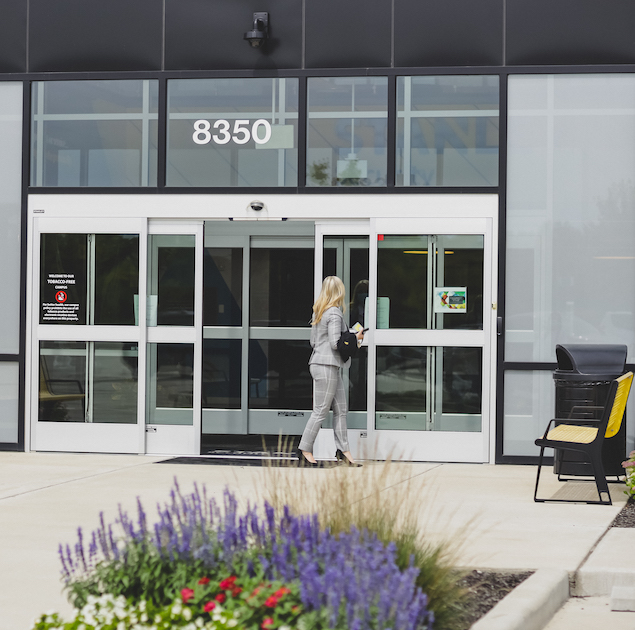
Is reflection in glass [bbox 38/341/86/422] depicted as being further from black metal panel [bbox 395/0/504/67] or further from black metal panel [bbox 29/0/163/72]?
black metal panel [bbox 395/0/504/67]

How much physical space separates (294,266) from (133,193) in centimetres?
286

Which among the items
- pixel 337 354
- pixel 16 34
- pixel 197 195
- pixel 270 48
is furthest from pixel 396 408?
pixel 16 34

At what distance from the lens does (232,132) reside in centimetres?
989

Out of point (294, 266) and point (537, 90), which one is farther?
point (294, 266)

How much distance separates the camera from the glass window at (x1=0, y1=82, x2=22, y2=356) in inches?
401

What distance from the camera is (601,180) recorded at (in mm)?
9492

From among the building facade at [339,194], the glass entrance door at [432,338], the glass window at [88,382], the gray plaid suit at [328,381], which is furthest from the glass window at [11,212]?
the glass entrance door at [432,338]

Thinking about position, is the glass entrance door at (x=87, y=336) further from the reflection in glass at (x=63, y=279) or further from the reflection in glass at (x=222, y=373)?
the reflection in glass at (x=222, y=373)

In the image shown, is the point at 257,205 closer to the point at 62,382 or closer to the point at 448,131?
the point at 448,131

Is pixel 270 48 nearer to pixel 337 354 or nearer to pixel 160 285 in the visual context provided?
pixel 160 285

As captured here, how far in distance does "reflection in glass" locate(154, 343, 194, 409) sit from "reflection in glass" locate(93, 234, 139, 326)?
52 centimetres

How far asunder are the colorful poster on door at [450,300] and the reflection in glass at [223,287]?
138 inches

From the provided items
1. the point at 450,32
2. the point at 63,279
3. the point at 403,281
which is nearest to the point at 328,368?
the point at 403,281

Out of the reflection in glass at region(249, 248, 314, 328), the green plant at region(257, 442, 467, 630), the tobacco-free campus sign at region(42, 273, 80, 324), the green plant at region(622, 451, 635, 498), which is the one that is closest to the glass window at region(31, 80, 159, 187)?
the tobacco-free campus sign at region(42, 273, 80, 324)
